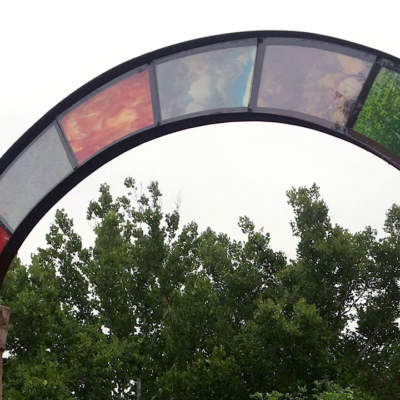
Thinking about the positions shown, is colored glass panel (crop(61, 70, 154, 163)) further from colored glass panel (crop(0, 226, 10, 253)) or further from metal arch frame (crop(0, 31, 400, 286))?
colored glass panel (crop(0, 226, 10, 253))

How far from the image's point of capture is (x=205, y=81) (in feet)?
9.89

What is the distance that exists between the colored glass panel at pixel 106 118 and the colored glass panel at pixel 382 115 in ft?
3.91

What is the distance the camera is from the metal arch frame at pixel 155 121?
2.84 metres

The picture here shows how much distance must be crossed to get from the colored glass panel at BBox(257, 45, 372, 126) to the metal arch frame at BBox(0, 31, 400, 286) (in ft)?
0.14

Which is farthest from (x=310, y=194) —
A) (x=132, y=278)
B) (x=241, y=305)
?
(x=132, y=278)

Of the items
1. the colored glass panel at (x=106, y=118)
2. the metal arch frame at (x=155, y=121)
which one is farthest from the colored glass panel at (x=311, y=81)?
the colored glass panel at (x=106, y=118)

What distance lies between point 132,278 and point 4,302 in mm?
4158

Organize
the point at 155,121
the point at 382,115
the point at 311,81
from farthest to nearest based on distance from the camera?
the point at 155,121 → the point at 311,81 → the point at 382,115

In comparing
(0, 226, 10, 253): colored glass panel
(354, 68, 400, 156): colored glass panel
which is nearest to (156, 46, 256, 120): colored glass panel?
(354, 68, 400, 156): colored glass panel

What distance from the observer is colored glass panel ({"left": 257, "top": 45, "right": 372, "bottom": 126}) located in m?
2.82

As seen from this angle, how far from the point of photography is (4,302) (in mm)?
15477

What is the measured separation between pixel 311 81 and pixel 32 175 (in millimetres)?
1700

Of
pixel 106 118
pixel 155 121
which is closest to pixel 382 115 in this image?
pixel 155 121

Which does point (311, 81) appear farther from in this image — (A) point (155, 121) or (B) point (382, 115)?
(A) point (155, 121)
